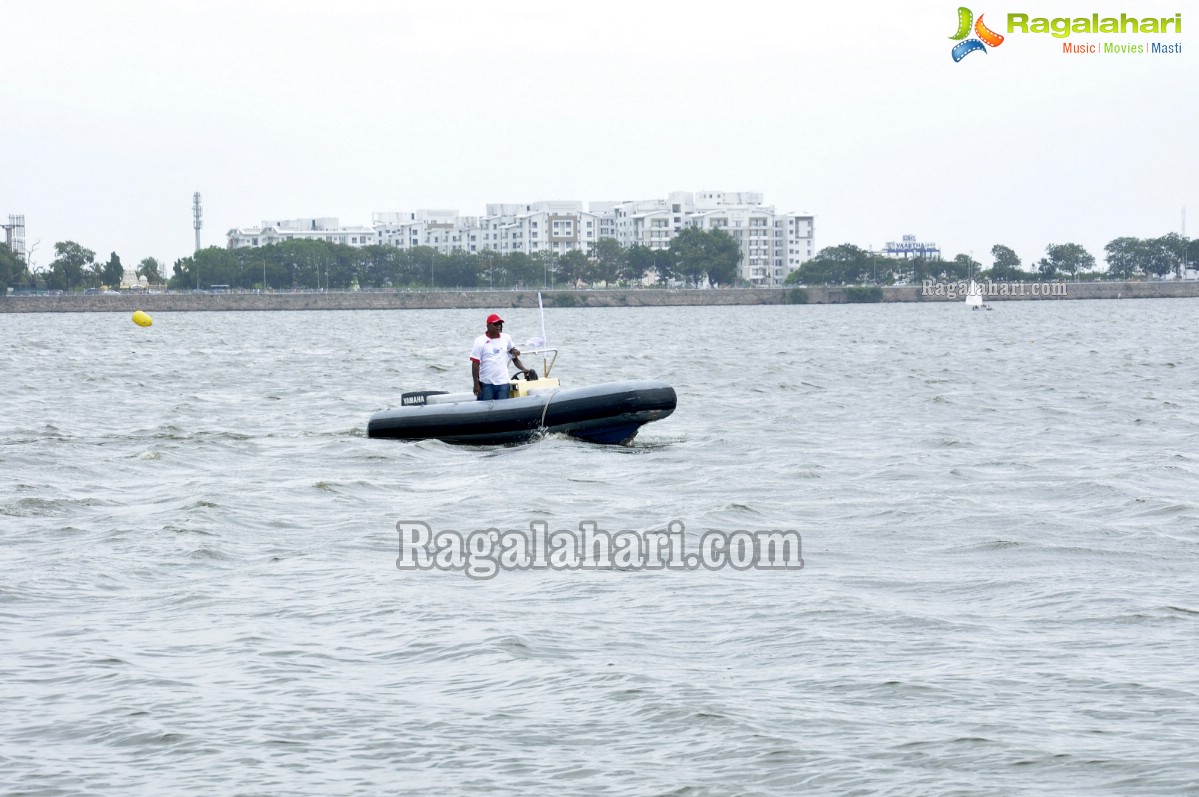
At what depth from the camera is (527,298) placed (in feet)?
498

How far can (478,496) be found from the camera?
14898 mm

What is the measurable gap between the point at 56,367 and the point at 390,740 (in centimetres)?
4019

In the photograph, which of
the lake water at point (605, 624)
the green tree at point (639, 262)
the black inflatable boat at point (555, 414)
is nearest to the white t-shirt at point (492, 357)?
the black inflatable boat at point (555, 414)

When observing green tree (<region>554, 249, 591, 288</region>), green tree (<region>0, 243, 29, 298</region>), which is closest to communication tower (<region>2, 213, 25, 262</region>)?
green tree (<region>0, 243, 29, 298</region>)

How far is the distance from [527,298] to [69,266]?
1730 inches

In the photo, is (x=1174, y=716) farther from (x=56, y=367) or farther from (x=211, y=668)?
(x=56, y=367)

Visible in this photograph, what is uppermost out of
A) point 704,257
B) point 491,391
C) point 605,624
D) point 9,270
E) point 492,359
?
point 704,257

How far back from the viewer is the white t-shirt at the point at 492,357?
60.0ft

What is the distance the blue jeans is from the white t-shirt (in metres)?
0.14

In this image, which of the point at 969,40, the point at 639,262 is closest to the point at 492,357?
the point at 969,40

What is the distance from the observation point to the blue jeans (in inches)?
738

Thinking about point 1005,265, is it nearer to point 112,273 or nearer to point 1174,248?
point 1174,248

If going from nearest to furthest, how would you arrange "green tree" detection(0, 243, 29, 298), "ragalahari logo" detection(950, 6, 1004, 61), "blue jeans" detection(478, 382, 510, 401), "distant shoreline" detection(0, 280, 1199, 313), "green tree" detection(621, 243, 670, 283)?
"blue jeans" detection(478, 382, 510, 401), "ragalahari logo" detection(950, 6, 1004, 61), "distant shoreline" detection(0, 280, 1199, 313), "green tree" detection(0, 243, 29, 298), "green tree" detection(621, 243, 670, 283)

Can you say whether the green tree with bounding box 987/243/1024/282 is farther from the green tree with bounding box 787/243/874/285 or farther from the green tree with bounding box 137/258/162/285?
the green tree with bounding box 137/258/162/285
